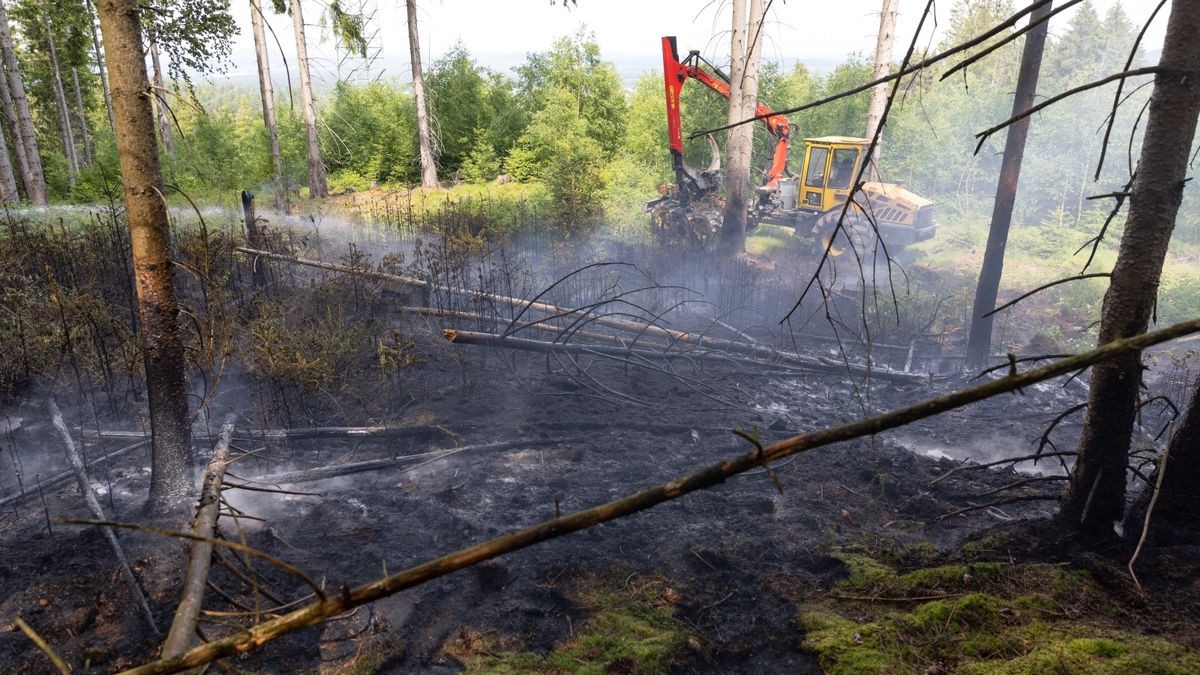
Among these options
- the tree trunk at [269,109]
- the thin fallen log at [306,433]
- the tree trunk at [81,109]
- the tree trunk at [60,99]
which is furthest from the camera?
the tree trunk at [81,109]

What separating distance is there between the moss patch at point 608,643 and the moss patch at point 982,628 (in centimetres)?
78

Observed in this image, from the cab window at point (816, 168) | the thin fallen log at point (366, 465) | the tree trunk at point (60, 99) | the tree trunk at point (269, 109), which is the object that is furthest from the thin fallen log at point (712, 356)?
the tree trunk at point (60, 99)

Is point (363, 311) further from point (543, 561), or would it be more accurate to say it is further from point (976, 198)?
point (976, 198)

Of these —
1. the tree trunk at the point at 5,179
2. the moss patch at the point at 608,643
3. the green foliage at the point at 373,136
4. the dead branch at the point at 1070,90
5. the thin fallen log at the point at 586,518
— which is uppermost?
the green foliage at the point at 373,136

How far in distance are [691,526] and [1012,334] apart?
33.0 ft

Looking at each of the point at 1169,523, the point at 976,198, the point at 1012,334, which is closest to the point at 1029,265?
the point at 1012,334

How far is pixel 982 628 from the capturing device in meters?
3.03

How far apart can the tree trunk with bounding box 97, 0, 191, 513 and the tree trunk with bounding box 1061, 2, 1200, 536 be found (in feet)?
19.8

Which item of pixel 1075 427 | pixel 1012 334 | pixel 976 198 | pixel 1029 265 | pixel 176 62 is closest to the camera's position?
pixel 1075 427

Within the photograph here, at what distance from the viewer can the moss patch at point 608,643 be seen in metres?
3.45

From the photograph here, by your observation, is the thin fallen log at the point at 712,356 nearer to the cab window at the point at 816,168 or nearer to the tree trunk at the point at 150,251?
the tree trunk at the point at 150,251

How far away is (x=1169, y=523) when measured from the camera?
3.51m

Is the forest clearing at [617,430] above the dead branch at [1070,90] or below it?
below

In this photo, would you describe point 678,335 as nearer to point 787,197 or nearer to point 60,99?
point 787,197
